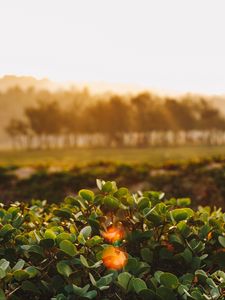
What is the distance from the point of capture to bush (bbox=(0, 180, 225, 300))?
2572 mm

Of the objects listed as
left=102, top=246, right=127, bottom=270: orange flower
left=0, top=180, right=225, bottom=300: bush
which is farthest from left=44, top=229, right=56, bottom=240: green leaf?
left=102, top=246, right=127, bottom=270: orange flower

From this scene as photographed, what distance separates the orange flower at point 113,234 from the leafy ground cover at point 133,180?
27.9 feet

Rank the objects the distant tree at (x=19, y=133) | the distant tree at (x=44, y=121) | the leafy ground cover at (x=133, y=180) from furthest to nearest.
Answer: the distant tree at (x=19, y=133) < the distant tree at (x=44, y=121) < the leafy ground cover at (x=133, y=180)

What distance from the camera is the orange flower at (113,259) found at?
2.74m

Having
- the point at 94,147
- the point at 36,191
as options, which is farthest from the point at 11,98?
the point at 36,191

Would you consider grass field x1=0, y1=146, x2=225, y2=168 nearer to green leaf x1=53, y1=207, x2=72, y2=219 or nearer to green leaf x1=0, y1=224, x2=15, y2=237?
green leaf x1=53, y1=207, x2=72, y2=219

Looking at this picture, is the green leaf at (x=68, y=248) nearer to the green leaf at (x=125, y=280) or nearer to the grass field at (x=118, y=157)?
the green leaf at (x=125, y=280)

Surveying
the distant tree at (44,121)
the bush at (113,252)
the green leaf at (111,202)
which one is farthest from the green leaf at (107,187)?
the distant tree at (44,121)

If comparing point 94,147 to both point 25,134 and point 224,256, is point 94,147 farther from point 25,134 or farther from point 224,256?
point 224,256

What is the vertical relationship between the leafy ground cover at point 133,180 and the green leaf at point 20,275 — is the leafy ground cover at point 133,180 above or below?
below

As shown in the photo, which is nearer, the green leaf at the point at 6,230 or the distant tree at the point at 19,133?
the green leaf at the point at 6,230

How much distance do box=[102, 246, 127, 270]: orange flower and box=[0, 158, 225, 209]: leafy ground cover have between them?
8800mm

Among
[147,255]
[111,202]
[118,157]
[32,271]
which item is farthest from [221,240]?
[118,157]

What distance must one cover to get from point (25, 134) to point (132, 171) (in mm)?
80707
